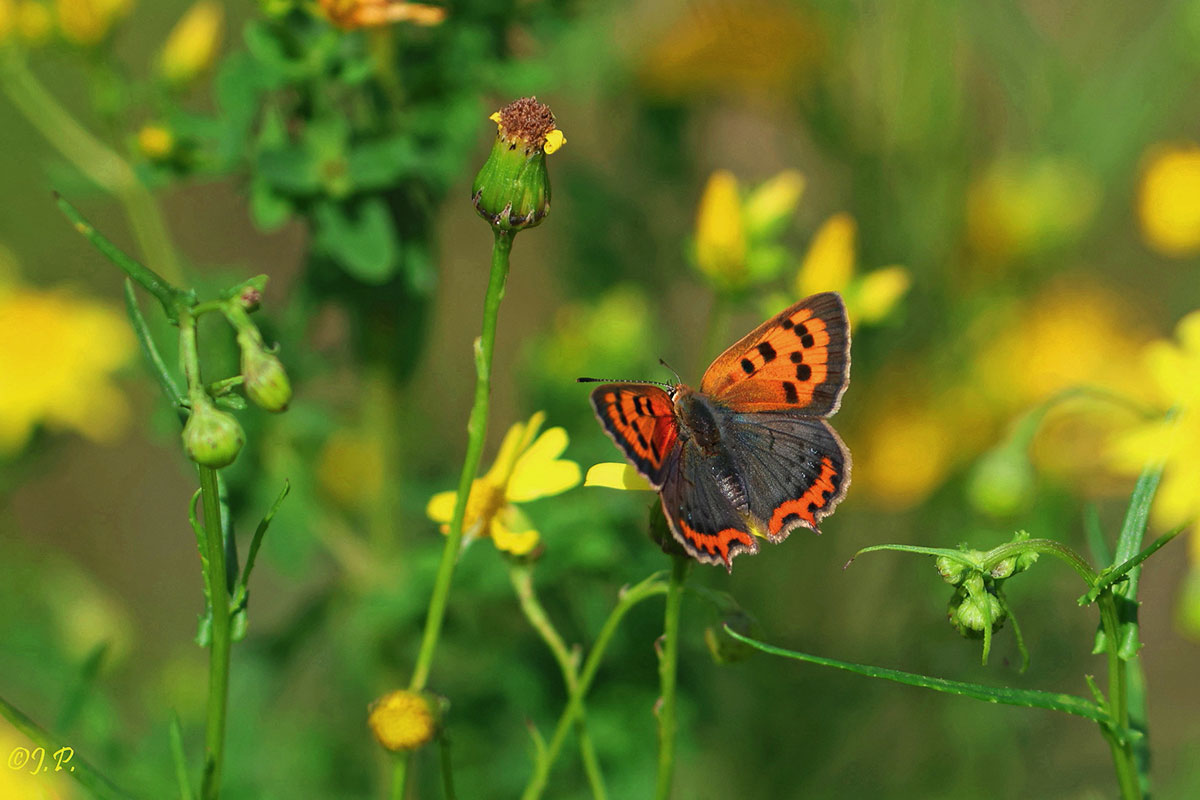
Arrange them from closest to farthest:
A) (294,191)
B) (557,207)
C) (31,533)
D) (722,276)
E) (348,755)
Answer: (294,191)
(722,276)
(348,755)
(557,207)
(31,533)

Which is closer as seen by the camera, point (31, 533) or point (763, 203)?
point (763, 203)

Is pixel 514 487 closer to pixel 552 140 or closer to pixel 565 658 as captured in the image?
pixel 565 658

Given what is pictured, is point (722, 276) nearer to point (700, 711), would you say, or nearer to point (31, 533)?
point (700, 711)

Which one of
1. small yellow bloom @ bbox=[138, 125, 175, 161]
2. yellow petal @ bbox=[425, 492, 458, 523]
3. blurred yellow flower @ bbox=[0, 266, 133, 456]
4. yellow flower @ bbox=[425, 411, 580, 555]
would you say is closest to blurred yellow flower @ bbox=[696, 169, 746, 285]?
yellow flower @ bbox=[425, 411, 580, 555]

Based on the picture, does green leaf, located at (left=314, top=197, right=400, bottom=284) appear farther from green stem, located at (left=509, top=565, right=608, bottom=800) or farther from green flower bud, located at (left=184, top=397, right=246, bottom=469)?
green flower bud, located at (left=184, top=397, right=246, bottom=469)

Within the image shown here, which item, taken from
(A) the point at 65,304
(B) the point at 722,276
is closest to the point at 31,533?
(A) the point at 65,304

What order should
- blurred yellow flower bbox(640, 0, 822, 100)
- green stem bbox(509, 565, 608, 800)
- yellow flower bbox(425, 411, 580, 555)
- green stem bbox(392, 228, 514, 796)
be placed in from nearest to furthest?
green stem bbox(392, 228, 514, 796) → green stem bbox(509, 565, 608, 800) → yellow flower bbox(425, 411, 580, 555) → blurred yellow flower bbox(640, 0, 822, 100)

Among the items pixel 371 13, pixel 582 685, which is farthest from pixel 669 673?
pixel 371 13
